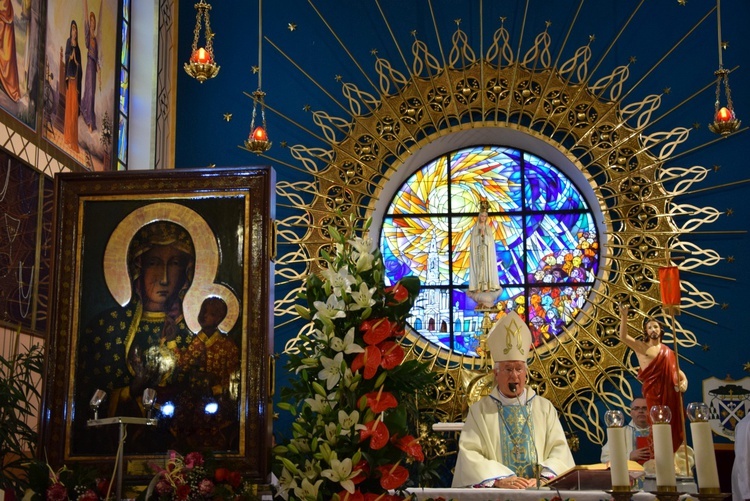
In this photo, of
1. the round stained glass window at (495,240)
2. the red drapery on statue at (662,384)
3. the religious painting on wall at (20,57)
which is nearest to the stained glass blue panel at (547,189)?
the round stained glass window at (495,240)

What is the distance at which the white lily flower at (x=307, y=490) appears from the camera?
431cm

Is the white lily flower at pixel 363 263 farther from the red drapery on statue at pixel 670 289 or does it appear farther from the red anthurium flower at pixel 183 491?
the red drapery on statue at pixel 670 289

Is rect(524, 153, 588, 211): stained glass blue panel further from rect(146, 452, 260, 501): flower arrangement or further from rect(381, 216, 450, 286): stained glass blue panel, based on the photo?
rect(146, 452, 260, 501): flower arrangement

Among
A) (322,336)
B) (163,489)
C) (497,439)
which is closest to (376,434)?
(322,336)

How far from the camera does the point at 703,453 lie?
2.96 meters

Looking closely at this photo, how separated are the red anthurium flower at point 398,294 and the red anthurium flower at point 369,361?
0.25 meters

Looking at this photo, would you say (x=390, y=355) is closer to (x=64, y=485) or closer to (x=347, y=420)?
(x=347, y=420)

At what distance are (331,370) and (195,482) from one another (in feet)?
2.40

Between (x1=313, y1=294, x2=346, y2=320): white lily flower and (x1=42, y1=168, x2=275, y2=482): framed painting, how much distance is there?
17.0 inches

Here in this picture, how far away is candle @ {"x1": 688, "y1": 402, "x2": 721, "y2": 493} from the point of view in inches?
115

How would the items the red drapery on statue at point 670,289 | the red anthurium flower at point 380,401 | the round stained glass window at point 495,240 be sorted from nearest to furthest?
1. the red anthurium flower at point 380,401
2. the red drapery on statue at point 670,289
3. the round stained glass window at point 495,240

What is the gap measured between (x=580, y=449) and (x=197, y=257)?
18.1 feet

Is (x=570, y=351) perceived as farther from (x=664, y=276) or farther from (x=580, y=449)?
(x=664, y=276)

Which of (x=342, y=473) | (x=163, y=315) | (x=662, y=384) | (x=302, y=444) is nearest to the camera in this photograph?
(x=342, y=473)
